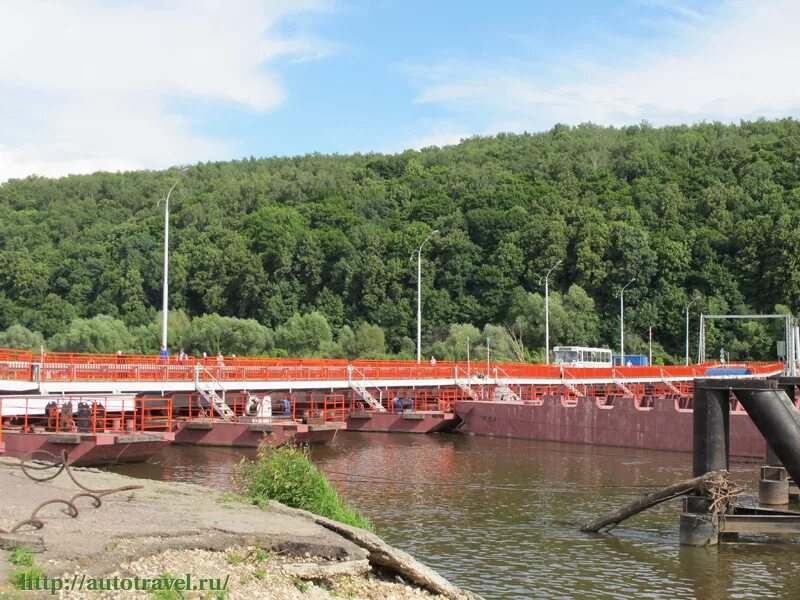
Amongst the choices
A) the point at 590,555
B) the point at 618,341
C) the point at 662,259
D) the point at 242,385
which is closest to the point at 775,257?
the point at 662,259

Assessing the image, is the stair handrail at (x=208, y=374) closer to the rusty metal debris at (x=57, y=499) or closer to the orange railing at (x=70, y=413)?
the orange railing at (x=70, y=413)

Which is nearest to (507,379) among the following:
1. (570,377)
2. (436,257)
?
(570,377)

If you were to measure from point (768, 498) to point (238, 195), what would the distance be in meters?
127

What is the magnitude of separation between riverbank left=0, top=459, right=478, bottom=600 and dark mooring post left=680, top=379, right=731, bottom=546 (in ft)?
24.5

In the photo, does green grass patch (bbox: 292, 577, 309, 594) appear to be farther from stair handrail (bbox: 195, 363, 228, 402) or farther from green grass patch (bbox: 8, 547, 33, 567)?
stair handrail (bbox: 195, 363, 228, 402)

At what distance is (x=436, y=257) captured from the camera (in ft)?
404

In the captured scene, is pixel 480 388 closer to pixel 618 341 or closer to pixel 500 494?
pixel 500 494

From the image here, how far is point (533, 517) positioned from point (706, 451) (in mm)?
5371

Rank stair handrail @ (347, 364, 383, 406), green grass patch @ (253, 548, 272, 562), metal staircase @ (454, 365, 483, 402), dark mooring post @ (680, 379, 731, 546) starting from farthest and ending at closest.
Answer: metal staircase @ (454, 365, 483, 402)
stair handrail @ (347, 364, 383, 406)
dark mooring post @ (680, 379, 731, 546)
green grass patch @ (253, 548, 272, 562)

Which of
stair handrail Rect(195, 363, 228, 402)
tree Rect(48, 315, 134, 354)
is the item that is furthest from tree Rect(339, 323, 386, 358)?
stair handrail Rect(195, 363, 228, 402)

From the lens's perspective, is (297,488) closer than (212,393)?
Yes

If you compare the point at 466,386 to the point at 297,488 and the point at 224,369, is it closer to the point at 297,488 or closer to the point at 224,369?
the point at 224,369

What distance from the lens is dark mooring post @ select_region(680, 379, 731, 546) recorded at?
65.2 ft

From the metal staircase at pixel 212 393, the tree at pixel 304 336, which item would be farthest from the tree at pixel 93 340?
the metal staircase at pixel 212 393
